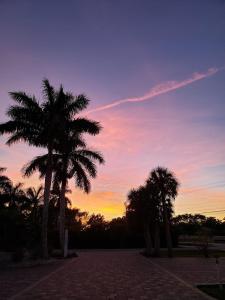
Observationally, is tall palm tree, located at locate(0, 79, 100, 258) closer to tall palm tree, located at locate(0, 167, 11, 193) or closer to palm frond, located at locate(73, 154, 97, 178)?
palm frond, located at locate(73, 154, 97, 178)

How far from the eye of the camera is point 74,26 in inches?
626

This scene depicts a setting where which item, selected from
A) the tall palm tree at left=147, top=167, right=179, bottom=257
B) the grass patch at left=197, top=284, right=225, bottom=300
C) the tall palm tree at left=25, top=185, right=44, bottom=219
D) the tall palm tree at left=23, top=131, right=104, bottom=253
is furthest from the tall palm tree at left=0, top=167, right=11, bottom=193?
the grass patch at left=197, top=284, right=225, bottom=300

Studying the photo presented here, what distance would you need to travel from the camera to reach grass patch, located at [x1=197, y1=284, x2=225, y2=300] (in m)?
10.6

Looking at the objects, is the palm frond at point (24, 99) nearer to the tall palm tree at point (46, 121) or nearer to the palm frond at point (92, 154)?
the tall palm tree at point (46, 121)

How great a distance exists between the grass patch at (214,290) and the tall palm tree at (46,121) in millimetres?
15990

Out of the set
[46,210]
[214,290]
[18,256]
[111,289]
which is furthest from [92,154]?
[214,290]

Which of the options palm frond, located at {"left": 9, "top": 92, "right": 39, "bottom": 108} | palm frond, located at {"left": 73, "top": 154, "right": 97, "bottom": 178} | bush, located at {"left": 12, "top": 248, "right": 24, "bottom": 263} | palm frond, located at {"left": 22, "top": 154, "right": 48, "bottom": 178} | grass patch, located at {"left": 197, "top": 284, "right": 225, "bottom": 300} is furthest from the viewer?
palm frond, located at {"left": 73, "top": 154, "right": 97, "bottom": 178}

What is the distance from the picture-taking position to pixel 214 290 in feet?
38.1

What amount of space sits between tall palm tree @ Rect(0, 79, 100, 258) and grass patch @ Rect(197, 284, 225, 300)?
1599 cm

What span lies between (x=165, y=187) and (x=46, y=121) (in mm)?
12611

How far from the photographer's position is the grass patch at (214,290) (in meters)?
10.6

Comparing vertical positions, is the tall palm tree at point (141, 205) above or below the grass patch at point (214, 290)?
above

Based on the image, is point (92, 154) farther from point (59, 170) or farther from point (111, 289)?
point (111, 289)

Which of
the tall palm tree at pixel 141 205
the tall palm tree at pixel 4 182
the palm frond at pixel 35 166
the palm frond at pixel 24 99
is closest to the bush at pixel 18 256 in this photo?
the palm frond at pixel 35 166
